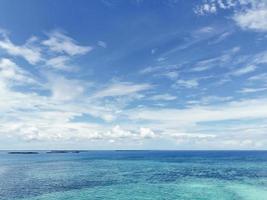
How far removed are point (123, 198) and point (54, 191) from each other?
9.10 metres

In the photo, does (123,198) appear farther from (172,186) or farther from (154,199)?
(172,186)

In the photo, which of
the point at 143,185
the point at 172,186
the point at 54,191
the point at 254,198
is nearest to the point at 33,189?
the point at 54,191

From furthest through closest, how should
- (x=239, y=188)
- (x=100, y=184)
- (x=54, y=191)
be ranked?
1. (x=100, y=184)
2. (x=239, y=188)
3. (x=54, y=191)

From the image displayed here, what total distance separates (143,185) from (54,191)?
12.3 meters

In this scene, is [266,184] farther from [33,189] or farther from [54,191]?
[33,189]

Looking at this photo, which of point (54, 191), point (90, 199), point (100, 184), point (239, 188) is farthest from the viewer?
point (100, 184)

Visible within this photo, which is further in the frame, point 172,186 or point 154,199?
point 172,186

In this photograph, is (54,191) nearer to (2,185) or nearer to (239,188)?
(2,185)

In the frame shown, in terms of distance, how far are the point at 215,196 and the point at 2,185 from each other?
1145 inches

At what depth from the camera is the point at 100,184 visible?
38312mm

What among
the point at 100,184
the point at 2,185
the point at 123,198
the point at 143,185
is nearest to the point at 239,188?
the point at 143,185

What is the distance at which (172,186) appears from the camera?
36.8 m

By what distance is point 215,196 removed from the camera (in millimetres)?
30391

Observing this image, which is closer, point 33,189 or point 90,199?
point 90,199
